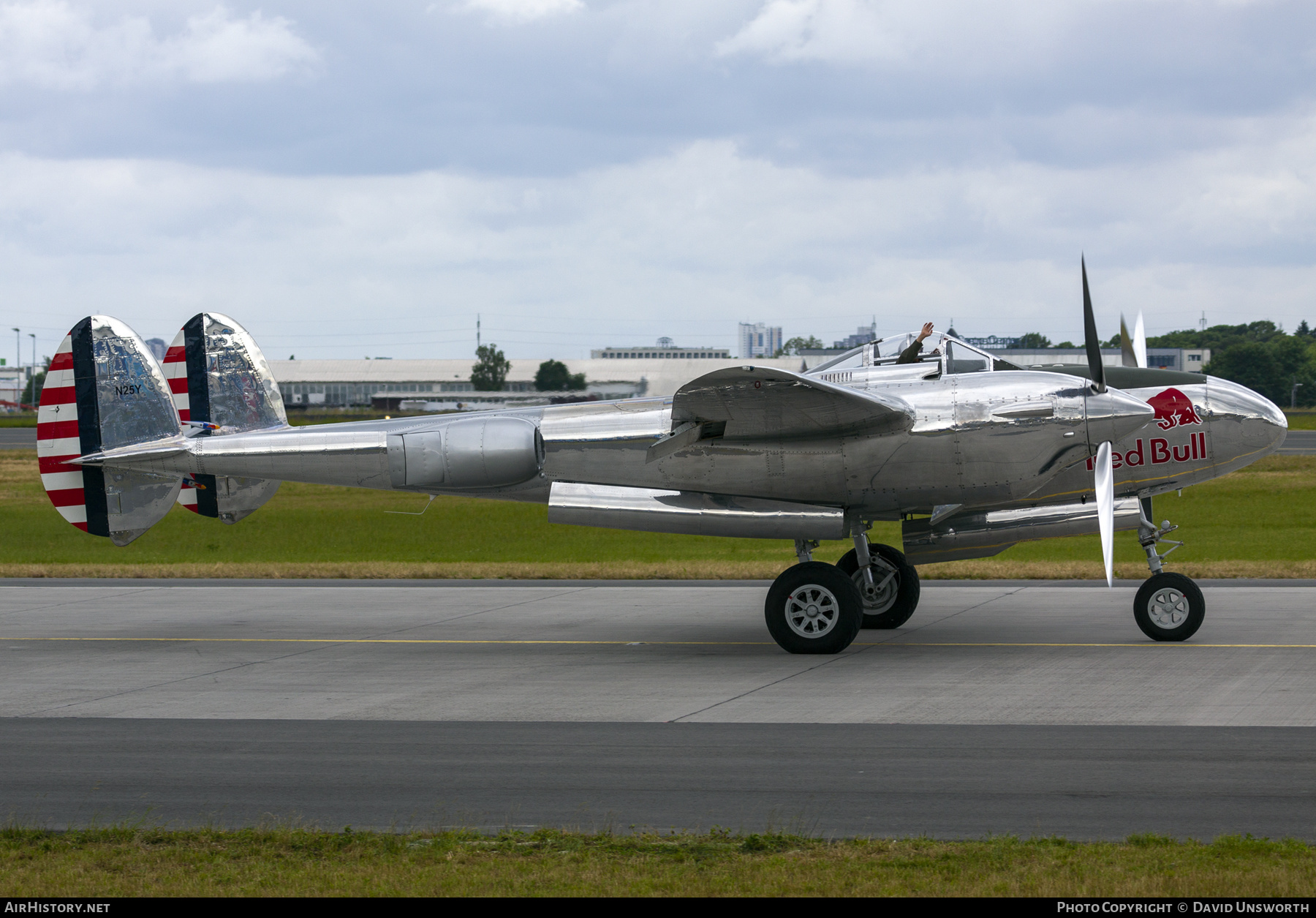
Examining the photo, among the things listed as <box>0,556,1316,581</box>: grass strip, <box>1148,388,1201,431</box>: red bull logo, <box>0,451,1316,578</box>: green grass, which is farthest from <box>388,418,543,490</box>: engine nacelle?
<box>0,451,1316,578</box>: green grass

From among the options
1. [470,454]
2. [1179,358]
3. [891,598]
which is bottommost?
[891,598]

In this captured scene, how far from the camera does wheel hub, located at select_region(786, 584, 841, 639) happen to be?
12.8m

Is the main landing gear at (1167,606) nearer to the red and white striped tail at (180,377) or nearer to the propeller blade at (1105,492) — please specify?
the propeller blade at (1105,492)

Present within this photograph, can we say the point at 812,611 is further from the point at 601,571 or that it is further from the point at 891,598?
the point at 601,571

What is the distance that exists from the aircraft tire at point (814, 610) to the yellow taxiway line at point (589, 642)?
897 millimetres

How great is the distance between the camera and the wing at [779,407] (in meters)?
11.9

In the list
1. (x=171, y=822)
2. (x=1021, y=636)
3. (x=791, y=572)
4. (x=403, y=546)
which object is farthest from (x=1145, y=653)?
(x=403, y=546)

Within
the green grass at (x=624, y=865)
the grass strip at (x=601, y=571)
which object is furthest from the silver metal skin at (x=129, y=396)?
the green grass at (x=624, y=865)

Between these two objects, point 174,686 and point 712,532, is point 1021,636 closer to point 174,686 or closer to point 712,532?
point 712,532

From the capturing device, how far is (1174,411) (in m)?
12.9

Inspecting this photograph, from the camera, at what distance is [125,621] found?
1659cm

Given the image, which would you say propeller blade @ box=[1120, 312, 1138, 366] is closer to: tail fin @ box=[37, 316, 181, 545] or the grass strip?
the grass strip

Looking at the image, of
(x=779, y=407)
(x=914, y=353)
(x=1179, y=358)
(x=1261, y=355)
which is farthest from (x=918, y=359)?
(x=1261, y=355)

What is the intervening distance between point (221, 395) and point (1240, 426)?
483 inches
